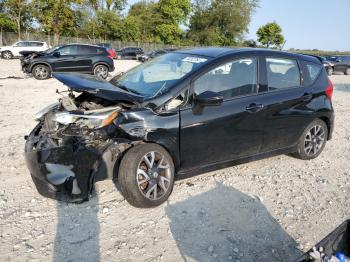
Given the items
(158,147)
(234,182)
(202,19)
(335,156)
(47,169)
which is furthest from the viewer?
(202,19)

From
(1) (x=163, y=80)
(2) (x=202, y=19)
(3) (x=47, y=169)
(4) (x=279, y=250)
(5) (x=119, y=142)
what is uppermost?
(2) (x=202, y=19)

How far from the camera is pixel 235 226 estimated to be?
11.3 ft

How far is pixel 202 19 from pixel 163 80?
69.4m

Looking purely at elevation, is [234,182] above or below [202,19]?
below

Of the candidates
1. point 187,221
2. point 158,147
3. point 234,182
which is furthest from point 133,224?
point 234,182

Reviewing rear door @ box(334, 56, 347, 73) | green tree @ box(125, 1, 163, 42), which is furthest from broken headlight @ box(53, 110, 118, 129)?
green tree @ box(125, 1, 163, 42)

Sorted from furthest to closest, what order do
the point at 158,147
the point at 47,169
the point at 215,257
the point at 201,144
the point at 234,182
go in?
the point at 234,182, the point at 201,144, the point at 158,147, the point at 47,169, the point at 215,257

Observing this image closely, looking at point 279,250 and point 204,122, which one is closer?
point 279,250

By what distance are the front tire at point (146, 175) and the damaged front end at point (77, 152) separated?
159mm

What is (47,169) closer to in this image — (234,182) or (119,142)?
(119,142)

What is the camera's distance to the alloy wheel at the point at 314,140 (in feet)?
17.0

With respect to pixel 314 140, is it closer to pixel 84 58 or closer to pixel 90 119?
pixel 90 119

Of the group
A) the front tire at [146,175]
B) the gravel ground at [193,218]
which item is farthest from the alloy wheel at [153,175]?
the gravel ground at [193,218]

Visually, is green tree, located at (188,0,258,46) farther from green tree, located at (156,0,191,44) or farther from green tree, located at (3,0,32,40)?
green tree, located at (3,0,32,40)
